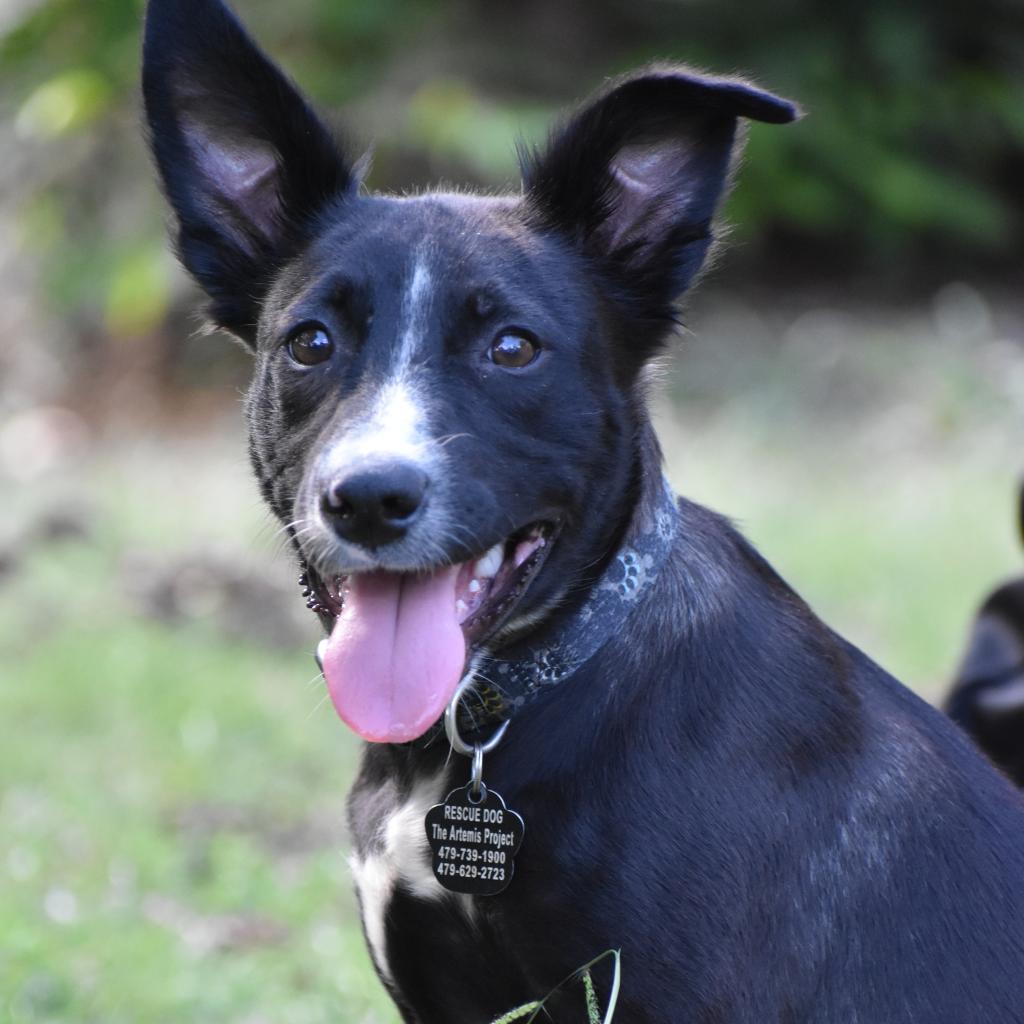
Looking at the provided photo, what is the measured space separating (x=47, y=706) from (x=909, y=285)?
9500 mm

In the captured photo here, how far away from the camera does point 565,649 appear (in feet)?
9.18

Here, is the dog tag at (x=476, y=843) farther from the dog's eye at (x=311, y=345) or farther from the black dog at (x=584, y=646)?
the dog's eye at (x=311, y=345)

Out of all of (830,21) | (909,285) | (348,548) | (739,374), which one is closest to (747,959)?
(348,548)

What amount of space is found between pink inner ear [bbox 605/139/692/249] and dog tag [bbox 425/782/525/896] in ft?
3.70

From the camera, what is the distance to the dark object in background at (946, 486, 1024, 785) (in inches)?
163

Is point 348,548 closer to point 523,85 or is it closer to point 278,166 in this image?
point 278,166

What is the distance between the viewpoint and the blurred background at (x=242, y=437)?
14.9 ft

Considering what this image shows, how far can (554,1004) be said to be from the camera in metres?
2.63

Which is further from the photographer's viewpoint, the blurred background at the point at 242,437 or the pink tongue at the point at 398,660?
the blurred background at the point at 242,437

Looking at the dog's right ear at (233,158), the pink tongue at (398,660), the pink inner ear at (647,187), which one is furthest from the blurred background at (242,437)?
the pink inner ear at (647,187)

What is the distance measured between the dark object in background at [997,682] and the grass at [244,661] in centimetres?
72

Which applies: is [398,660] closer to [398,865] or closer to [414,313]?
[398,865]

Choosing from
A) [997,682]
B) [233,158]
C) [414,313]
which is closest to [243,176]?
[233,158]

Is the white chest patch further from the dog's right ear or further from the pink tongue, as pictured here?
the dog's right ear
